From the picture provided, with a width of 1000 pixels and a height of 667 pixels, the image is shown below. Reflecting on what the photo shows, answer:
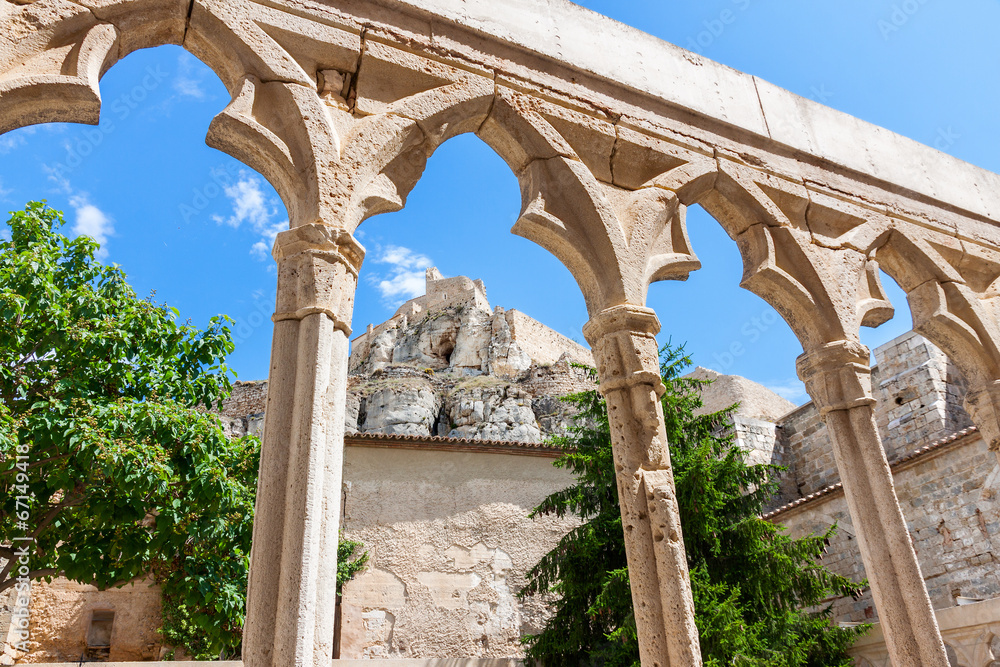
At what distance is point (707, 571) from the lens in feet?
26.2

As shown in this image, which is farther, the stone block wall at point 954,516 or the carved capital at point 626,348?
the stone block wall at point 954,516

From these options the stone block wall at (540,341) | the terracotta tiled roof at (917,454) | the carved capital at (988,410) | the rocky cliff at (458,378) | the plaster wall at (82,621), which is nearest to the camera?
the carved capital at (988,410)

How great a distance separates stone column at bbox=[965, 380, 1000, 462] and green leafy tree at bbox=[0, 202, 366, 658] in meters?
5.96

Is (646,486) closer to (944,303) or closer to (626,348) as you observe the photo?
(626,348)

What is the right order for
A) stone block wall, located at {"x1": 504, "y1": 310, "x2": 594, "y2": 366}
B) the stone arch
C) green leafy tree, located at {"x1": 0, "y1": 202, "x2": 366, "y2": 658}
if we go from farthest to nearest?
stone block wall, located at {"x1": 504, "y1": 310, "x2": 594, "y2": 366}
green leafy tree, located at {"x1": 0, "y1": 202, "x2": 366, "y2": 658}
the stone arch

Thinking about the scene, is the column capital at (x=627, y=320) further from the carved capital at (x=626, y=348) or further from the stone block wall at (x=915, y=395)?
the stone block wall at (x=915, y=395)

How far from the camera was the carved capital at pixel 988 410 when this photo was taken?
5121 mm

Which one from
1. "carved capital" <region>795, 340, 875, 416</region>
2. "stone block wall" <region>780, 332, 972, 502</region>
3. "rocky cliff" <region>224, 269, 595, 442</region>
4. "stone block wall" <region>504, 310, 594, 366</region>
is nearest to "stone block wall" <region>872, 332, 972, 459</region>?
"stone block wall" <region>780, 332, 972, 502</region>

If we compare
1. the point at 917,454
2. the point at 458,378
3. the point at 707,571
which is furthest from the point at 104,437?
the point at 458,378

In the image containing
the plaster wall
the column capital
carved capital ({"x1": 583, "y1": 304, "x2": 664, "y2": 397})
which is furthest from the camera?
the plaster wall

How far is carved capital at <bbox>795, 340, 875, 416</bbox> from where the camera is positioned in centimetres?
457

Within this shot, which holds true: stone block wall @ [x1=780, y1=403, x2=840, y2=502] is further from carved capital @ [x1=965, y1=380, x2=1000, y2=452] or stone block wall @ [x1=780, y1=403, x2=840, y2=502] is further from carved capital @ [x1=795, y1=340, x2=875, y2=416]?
carved capital @ [x1=795, y1=340, x2=875, y2=416]

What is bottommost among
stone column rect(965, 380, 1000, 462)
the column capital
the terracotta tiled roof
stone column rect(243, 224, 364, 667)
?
stone column rect(243, 224, 364, 667)

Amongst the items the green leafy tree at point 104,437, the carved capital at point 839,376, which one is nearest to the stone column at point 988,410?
the carved capital at point 839,376
